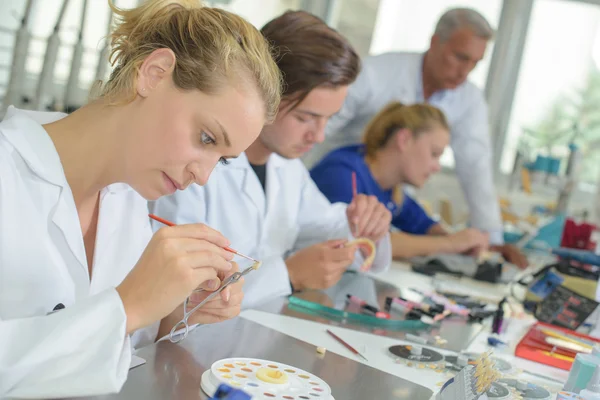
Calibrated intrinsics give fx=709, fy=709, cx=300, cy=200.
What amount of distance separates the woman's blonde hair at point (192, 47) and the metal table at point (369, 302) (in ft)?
1.93

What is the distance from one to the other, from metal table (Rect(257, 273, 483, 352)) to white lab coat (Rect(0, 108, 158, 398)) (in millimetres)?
424

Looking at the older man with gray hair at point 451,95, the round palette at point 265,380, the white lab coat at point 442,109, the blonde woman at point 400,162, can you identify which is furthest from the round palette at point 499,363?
the white lab coat at point 442,109

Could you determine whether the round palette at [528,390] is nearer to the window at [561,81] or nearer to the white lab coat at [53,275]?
the white lab coat at [53,275]

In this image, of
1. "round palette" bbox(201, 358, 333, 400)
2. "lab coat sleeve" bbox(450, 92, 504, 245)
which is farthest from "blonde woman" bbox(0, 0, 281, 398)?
"lab coat sleeve" bbox(450, 92, 504, 245)

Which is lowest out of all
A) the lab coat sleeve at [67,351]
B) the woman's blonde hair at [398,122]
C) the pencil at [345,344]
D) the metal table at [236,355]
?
the pencil at [345,344]

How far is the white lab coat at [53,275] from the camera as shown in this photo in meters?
0.96

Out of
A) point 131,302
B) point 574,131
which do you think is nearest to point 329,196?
point 131,302

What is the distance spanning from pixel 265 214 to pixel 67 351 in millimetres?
1213

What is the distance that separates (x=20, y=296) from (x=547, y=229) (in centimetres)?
304

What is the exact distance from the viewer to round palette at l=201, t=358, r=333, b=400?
108cm

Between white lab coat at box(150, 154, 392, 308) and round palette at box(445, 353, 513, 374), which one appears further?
white lab coat at box(150, 154, 392, 308)

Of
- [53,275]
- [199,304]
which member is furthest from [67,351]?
[199,304]

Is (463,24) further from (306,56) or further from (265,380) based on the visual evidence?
(265,380)

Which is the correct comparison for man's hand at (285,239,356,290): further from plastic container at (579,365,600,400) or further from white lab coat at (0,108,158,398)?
plastic container at (579,365,600,400)
